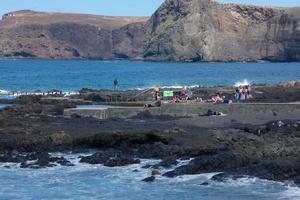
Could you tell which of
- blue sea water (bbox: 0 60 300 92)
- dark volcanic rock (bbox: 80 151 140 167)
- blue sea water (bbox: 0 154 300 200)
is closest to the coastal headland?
dark volcanic rock (bbox: 80 151 140 167)

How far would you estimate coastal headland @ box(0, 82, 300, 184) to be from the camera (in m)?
21.3

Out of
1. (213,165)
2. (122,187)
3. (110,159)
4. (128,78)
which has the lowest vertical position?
(128,78)

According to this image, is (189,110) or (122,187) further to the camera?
(189,110)

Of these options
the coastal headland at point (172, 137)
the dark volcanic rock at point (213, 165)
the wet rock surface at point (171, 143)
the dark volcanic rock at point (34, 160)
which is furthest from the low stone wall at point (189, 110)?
the dark volcanic rock at point (213, 165)

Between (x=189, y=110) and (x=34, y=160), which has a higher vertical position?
(x=189, y=110)

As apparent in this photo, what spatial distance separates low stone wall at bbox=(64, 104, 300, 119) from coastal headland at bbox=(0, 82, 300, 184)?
0.05 metres

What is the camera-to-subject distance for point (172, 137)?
27.0 meters

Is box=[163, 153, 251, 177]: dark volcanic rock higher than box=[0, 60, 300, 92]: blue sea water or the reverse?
higher

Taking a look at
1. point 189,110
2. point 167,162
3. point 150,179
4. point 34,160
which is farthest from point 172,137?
point 189,110

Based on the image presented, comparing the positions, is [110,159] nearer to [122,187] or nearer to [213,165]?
[213,165]

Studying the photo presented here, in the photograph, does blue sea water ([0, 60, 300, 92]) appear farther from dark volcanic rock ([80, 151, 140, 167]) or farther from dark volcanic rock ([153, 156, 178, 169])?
dark volcanic rock ([153, 156, 178, 169])

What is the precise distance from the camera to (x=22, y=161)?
23516 mm

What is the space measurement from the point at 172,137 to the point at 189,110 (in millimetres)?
10834

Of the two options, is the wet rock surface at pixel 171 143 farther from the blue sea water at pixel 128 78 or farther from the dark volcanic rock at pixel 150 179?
the blue sea water at pixel 128 78
